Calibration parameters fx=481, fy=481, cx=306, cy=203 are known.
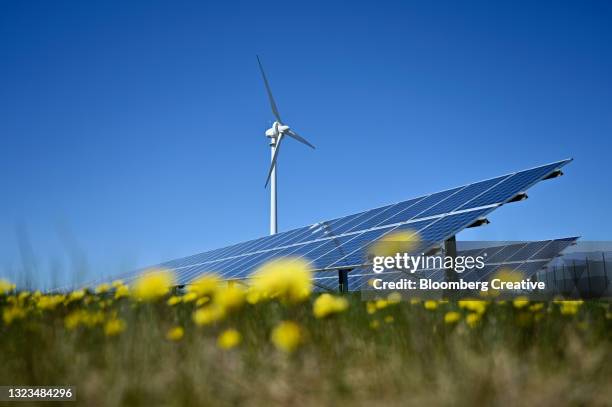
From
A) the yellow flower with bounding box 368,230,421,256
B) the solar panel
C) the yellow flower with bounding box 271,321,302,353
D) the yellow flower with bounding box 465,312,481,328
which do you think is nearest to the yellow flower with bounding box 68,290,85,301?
the yellow flower with bounding box 271,321,302,353

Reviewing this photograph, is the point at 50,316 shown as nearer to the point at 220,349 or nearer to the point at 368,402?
the point at 220,349

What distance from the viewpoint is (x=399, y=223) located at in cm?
1333

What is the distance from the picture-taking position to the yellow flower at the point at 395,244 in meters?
9.83

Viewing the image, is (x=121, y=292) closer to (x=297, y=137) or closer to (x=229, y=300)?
(x=229, y=300)

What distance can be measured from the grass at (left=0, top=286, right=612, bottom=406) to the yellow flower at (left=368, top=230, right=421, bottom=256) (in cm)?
633

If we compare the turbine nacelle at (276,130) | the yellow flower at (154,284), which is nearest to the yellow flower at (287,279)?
the yellow flower at (154,284)

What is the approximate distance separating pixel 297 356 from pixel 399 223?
11.3 meters

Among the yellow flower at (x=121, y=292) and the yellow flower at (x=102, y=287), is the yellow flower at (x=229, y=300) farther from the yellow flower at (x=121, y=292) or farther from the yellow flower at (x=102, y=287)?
the yellow flower at (x=102, y=287)

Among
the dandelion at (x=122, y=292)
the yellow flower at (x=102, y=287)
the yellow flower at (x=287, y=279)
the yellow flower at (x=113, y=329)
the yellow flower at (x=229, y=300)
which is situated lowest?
the yellow flower at (x=113, y=329)

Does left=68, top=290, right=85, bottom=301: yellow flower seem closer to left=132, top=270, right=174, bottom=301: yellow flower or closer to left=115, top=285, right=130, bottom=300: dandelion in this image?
left=115, top=285, right=130, bottom=300: dandelion

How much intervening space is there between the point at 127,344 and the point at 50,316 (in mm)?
1499

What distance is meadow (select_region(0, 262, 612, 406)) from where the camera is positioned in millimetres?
1878

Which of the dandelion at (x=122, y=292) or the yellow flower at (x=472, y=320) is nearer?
the yellow flower at (x=472, y=320)

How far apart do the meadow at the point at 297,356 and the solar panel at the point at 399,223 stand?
22.4 ft
